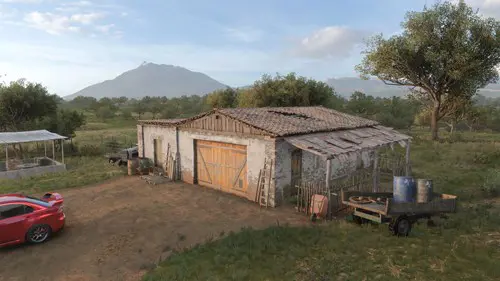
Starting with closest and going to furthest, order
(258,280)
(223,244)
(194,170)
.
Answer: (258,280) → (223,244) → (194,170)

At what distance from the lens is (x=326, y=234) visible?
10.7 metres

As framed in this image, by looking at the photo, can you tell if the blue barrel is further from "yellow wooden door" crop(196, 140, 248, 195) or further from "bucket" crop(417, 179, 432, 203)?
"yellow wooden door" crop(196, 140, 248, 195)

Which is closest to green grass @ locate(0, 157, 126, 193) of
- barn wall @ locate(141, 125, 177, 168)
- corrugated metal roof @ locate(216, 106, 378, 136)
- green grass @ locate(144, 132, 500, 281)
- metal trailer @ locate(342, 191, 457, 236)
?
barn wall @ locate(141, 125, 177, 168)

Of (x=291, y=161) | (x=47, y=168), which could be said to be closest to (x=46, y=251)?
(x=291, y=161)

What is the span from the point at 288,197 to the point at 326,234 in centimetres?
387

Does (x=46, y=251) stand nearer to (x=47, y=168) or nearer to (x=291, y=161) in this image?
(x=291, y=161)

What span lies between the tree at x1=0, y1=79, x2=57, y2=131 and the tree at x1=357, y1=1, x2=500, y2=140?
109 feet

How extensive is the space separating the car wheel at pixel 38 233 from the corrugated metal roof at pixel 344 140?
9243 millimetres

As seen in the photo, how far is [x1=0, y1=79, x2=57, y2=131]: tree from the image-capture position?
105 ft

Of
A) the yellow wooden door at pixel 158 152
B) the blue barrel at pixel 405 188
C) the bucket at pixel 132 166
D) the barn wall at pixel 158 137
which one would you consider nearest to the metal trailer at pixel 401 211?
the blue barrel at pixel 405 188

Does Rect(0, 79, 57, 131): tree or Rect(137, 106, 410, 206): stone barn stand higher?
Rect(0, 79, 57, 131): tree

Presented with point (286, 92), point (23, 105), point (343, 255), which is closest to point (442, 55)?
point (286, 92)

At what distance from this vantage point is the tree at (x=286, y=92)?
35000 millimetres

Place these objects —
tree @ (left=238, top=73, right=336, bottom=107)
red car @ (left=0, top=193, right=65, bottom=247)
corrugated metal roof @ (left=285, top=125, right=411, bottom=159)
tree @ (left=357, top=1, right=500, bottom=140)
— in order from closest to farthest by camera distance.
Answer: red car @ (left=0, top=193, right=65, bottom=247) < corrugated metal roof @ (left=285, top=125, right=411, bottom=159) < tree @ (left=357, top=1, right=500, bottom=140) < tree @ (left=238, top=73, right=336, bottom=107)
